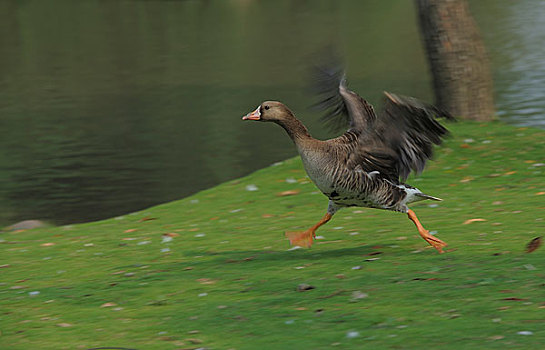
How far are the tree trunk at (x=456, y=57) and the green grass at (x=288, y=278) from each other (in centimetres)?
349

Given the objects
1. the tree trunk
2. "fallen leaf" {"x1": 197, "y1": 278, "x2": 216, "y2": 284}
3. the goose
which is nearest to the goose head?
the goose

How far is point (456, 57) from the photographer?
16.5m

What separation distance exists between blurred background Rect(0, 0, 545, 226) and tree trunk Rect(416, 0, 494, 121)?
A: 273 centimetres

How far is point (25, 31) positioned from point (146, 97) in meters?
22.9

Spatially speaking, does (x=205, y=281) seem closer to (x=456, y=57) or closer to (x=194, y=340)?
(x=194, y=340)

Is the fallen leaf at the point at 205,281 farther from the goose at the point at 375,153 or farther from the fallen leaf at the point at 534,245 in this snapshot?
the fallen leaf at the point at 534,245

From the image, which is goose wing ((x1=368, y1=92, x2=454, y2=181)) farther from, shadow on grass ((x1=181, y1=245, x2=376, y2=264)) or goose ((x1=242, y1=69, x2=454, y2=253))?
shadow on grass ((x1=181, y1=245, x2=376, y2=264))

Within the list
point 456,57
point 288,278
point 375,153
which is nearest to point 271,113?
point 375,153

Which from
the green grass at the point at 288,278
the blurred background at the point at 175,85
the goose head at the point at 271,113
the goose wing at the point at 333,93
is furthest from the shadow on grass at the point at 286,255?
the blurred background at the point at 175,85

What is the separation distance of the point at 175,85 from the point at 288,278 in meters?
24.2

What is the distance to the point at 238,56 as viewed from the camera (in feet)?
124

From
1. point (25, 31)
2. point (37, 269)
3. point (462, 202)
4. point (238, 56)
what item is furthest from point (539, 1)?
point (37, 269)

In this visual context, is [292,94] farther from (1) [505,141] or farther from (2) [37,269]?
(2) [37,269]

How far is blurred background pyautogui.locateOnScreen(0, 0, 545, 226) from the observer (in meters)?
19.9
